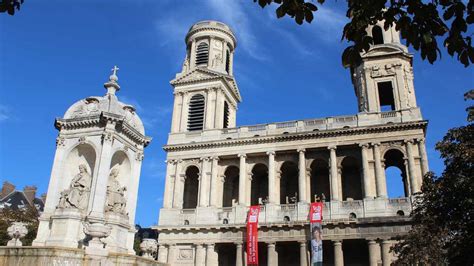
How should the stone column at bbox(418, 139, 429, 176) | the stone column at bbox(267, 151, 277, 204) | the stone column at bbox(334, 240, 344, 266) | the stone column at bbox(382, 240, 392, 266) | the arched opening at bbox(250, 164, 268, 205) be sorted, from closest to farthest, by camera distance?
the stone column at bbox(382, 240, 392, 266), the stone column at bbox(334, 240, 344, 266), the stone column at bbox(418, 139, 429, 176), the stone column at bbox(267, 151, 277, 204), the arched opening at bbox(250, 164, 268, 205)

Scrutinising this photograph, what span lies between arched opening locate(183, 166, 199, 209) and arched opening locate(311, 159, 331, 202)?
423 inches

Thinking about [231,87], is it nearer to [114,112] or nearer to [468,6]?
[114,112]

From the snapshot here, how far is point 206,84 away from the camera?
131 ft

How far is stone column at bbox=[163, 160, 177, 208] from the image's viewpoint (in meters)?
36.1

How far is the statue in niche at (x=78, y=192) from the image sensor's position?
11.4m

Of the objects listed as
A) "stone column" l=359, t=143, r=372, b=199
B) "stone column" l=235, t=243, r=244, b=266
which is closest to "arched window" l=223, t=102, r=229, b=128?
"stone column" l=235, t=243, r=244, b=266

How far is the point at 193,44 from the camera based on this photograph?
4356 cm

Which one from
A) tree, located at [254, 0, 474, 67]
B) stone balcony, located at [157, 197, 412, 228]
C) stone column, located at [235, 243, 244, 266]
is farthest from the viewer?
stone column, located at [235, 243, 244, 266]

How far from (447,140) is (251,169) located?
20541mm

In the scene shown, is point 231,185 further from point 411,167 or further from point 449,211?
point 449,211

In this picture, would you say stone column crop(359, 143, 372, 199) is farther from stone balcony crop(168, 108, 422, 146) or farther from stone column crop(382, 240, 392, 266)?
stone column crop(382, 240, 392, 266)

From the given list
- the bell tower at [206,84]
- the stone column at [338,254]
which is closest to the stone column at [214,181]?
the bell tower at [206,84]

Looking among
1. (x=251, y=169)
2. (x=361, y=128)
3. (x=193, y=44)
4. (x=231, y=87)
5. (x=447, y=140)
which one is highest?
(x=193, y=44)

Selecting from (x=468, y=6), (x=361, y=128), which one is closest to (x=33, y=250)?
(x=468, y=6)
